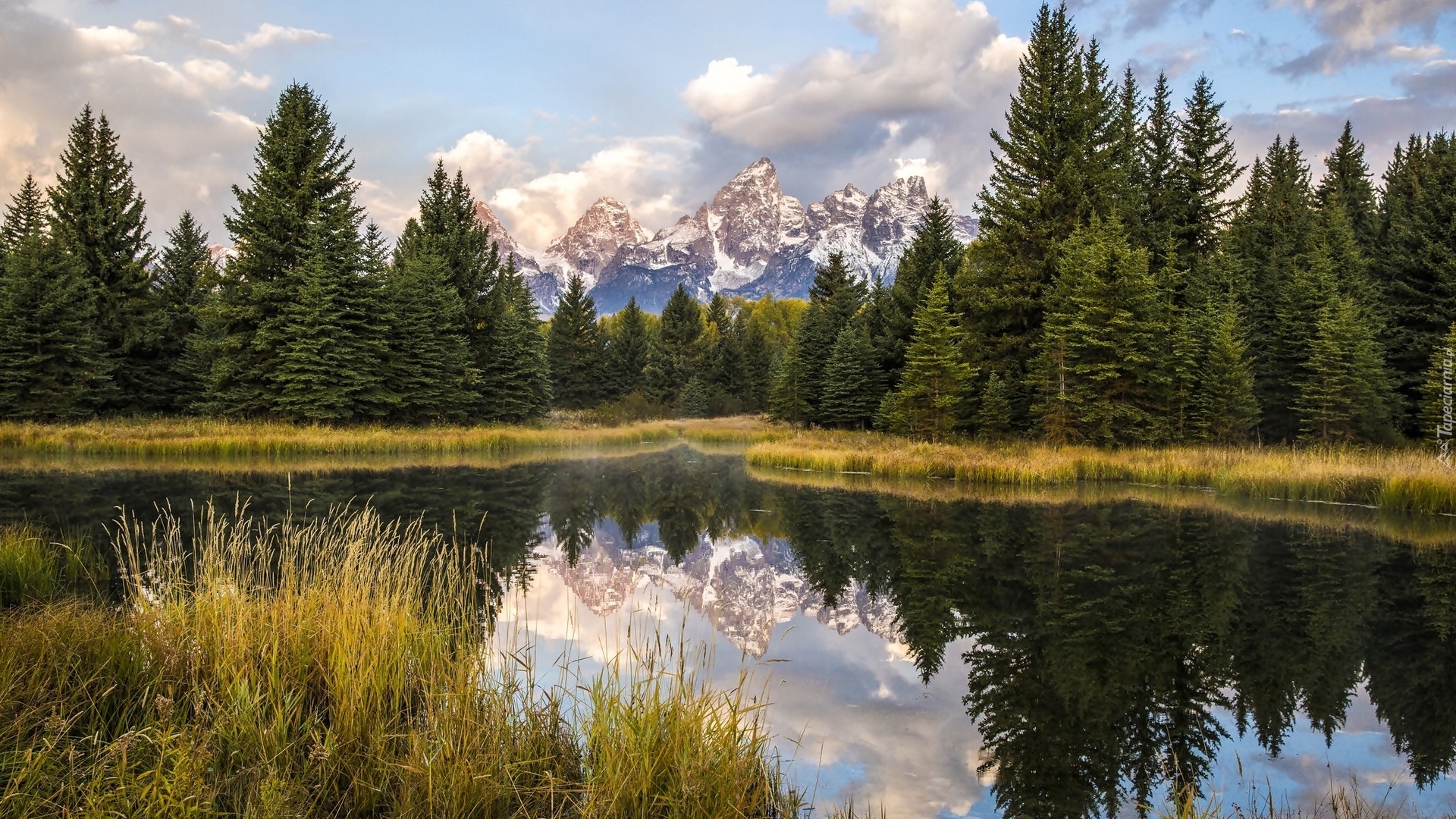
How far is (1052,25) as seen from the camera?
29.7 m

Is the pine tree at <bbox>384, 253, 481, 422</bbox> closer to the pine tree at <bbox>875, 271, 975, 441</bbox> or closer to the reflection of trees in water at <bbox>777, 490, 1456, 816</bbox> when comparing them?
the pine tree at <bbox>875, 271, 975, 441</bbox>

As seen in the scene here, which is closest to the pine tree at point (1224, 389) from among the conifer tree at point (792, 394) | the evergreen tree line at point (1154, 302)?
the evergreen tree line at point (1154, 302)

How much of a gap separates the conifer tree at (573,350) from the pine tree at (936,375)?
132 ft

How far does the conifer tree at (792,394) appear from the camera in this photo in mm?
47219

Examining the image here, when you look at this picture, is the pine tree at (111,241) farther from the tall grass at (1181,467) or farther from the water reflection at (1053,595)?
the tall grass at (1181,467)

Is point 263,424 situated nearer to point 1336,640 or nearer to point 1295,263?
point 1336,640

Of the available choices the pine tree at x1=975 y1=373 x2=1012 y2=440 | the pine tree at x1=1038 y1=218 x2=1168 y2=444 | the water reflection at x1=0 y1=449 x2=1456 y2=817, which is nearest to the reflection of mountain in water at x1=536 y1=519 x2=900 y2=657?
the water reflection at x1=0 y1=449 x2=1456 y2=817

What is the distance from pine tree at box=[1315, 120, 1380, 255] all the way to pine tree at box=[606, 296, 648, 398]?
1982 inches

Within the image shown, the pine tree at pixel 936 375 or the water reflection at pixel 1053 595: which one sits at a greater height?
the pine tree at pixel 936 375

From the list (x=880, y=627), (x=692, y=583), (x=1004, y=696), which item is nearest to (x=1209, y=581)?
(x=880, y=627)

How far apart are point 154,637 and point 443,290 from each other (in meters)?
36.9

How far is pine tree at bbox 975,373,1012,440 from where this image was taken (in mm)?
28484

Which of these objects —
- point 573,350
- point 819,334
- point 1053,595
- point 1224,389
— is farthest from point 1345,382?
point 573,350

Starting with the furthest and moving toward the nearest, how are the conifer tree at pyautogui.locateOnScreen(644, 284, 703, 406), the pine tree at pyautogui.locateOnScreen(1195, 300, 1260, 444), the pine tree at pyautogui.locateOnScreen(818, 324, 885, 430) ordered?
1. the conifer tree at pyautogui.locateOnScreen(644, 284, 703, 406)
2. the pine tree at pyautogui.locateOnScreen(818, 324, 885, 430)
3. the pine tree at pyautogui.locateOnScreen(1195, 300, 1260, 444)
